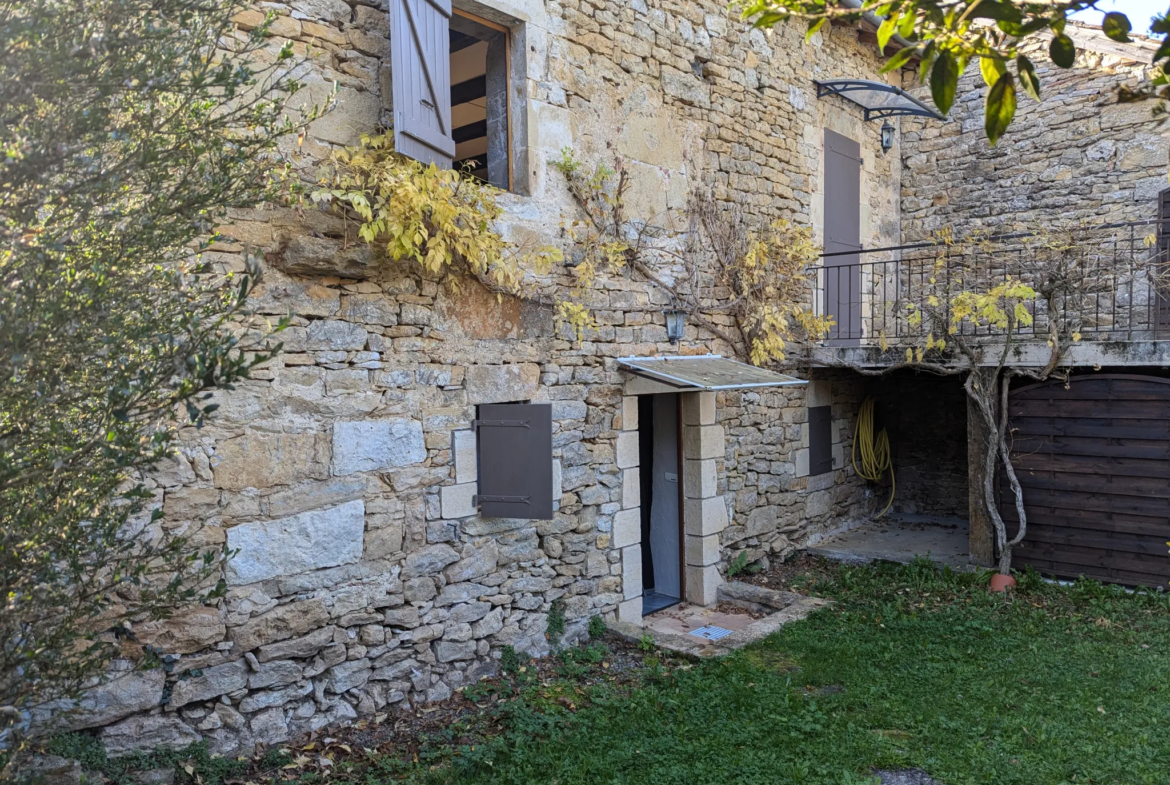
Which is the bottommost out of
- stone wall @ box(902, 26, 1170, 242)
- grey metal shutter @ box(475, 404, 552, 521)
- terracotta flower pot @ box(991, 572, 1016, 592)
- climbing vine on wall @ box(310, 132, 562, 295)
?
terracotta flower pot @ box(991, 572, 1016, 592)

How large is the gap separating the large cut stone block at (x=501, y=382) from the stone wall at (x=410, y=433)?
Result: 0.02 meters

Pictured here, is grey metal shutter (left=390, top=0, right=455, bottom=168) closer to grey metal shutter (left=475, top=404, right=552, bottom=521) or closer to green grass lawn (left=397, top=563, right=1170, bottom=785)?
grey metal shutter (left=475, top=404, right=552, bottom=521)

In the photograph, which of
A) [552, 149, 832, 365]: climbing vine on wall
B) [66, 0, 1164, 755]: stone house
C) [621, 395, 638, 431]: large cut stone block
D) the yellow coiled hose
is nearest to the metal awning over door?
[66, 0, 1164, 755]: stone house

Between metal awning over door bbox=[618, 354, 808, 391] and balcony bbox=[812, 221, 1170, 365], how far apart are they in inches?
60.6

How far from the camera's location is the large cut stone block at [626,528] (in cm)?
604

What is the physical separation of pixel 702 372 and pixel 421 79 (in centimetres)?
294

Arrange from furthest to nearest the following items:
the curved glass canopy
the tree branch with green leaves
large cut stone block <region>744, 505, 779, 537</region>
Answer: the curved glass canopy, large cut stone block <region>744, 505, 779, 537</region>, the tree branch with green leaves

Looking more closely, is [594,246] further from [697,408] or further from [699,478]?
[699,478]

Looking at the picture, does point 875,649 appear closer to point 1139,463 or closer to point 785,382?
point 785,382

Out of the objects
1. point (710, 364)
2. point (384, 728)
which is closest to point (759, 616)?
point (710, 364)

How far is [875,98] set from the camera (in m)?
8.90

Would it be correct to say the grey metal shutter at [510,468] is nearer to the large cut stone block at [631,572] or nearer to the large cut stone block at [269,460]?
the large cut stone block at [269,460]

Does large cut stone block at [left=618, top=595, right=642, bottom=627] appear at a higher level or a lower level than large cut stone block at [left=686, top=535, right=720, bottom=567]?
lower

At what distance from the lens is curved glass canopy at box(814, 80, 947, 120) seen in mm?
8289
